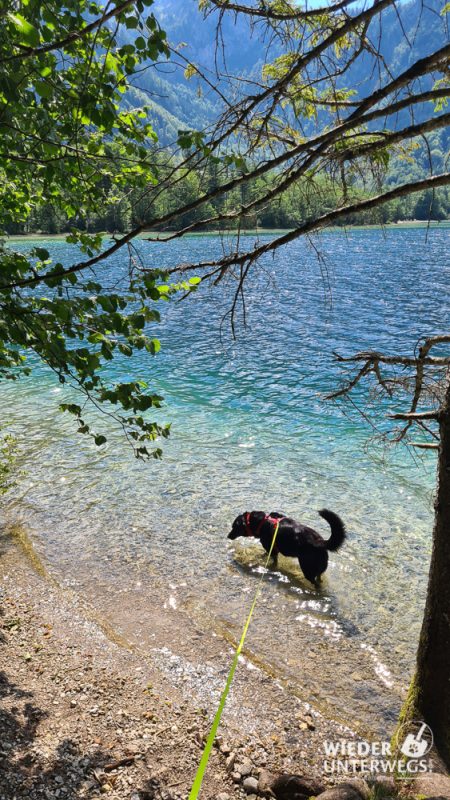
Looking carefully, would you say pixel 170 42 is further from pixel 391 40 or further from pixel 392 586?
pixel 392 586

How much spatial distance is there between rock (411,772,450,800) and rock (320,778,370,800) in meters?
0.37

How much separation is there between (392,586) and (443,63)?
272 inches

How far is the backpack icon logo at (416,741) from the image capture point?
177 inches

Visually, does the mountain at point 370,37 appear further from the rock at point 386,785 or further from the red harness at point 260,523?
the red harness at point 260,523

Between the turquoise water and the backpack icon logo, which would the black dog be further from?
the backpack icon logo

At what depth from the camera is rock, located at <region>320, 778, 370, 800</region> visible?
394 centimetres

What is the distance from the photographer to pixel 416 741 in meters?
4.57

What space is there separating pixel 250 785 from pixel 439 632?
201cm

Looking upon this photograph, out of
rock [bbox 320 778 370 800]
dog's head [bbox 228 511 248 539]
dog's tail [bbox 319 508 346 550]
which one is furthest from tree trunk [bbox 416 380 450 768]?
dog's head [bbox 228 511 248 539]

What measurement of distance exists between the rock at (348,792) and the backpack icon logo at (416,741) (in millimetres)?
569

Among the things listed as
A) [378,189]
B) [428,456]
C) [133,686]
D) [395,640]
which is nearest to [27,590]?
[133,686]

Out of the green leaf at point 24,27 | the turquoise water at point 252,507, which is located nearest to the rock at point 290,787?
the turquoise water at point 252,507

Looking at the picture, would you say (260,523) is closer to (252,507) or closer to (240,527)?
(240,527)

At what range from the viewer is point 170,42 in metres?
3.78
